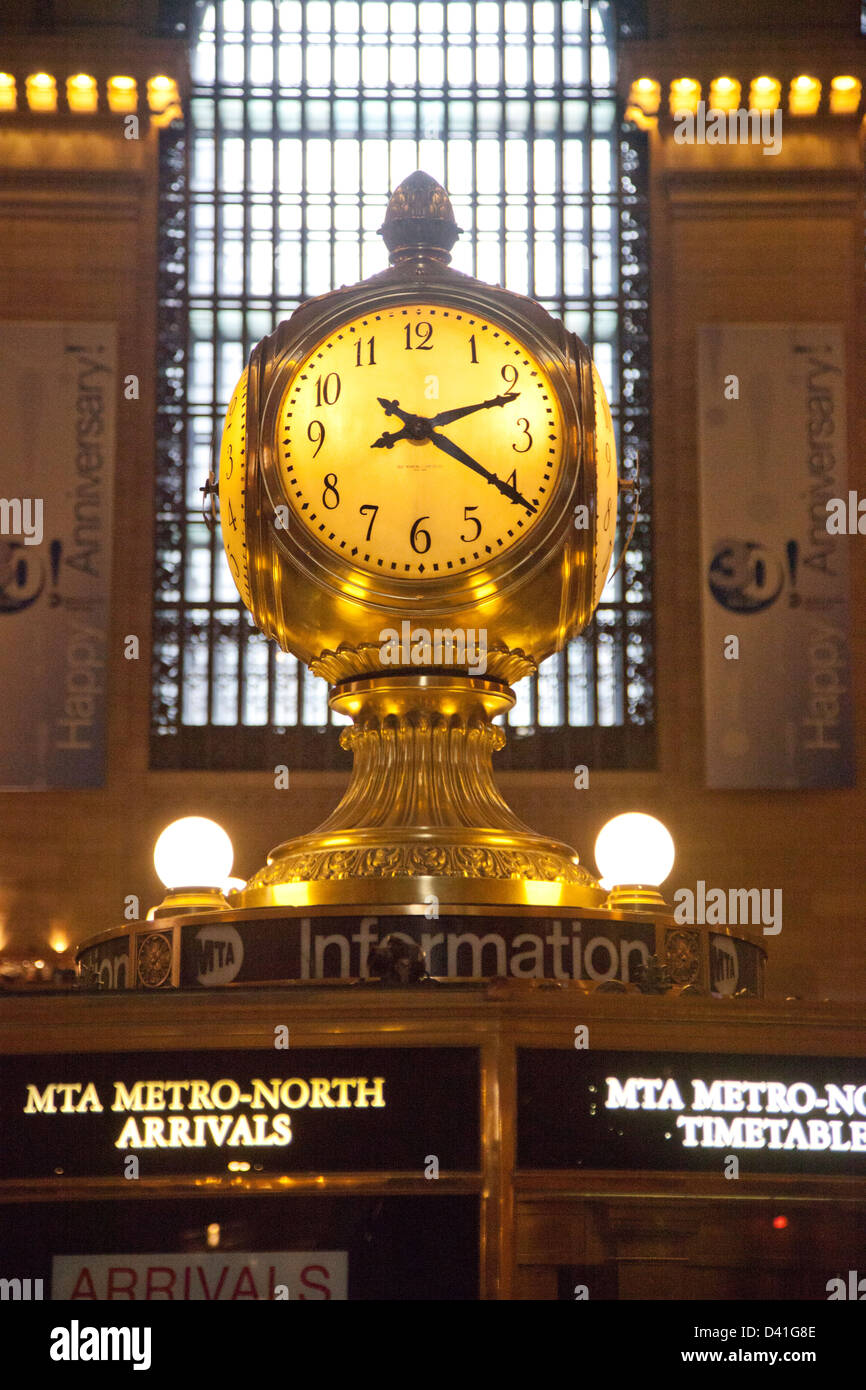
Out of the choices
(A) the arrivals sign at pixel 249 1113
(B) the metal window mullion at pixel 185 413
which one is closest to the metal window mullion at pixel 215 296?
(B) the metal window mullion at pixel 185 413

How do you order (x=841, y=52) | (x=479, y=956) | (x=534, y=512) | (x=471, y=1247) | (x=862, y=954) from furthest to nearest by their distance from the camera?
1. (x=841, y=52)
2. (x=862, y=954)
3. (x=534, y=512)
4. (x=479, y=956)
5. (x=471, y=1247)

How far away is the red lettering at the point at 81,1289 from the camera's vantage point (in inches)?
49.7

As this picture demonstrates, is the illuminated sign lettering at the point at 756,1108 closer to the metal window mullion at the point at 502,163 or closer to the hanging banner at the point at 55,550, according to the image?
the hanging banner at the point at 55,550

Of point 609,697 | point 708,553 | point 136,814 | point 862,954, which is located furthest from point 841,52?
point 136,814

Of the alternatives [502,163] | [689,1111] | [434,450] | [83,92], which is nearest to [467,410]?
[434,450]

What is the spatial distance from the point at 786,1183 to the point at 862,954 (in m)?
14.7

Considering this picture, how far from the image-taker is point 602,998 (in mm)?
1331

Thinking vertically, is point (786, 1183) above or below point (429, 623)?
below

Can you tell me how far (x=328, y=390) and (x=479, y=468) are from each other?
16cm

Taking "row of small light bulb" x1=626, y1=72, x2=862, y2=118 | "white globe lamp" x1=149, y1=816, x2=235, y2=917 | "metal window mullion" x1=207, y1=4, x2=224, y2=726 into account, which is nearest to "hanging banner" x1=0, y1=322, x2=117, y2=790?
"metal window mullion" x1=207, y1=4, x2=224, y2=726

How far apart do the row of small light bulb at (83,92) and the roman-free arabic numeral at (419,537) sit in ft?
53.4

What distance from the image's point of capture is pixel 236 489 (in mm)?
1859

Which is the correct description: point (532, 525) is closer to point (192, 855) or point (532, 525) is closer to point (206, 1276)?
point (192, 855)

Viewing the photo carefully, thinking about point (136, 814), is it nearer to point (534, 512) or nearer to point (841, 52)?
point (841, 52)
